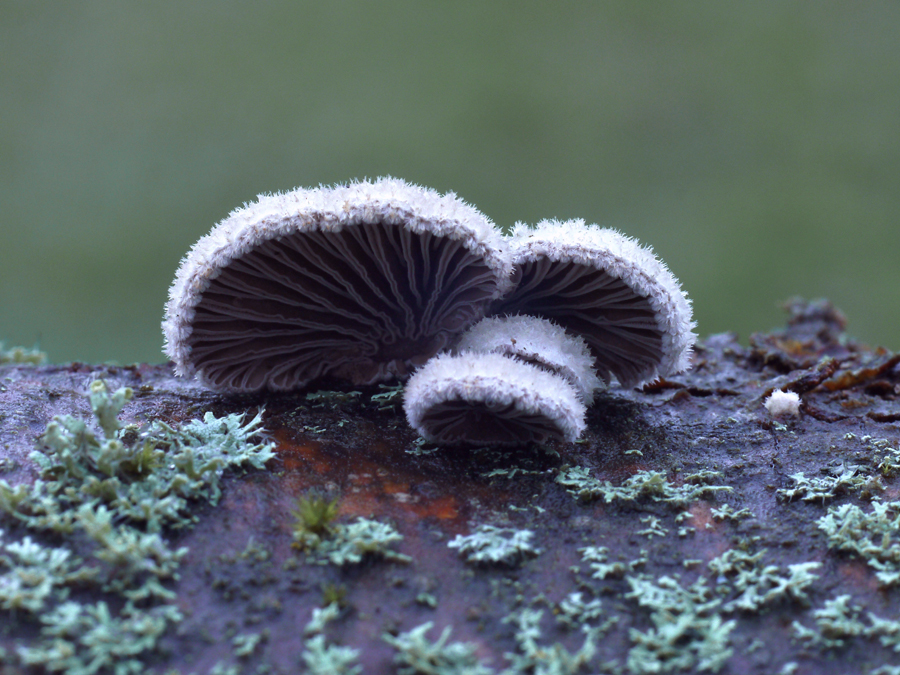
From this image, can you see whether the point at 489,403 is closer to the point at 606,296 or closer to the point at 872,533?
the point at 606,296

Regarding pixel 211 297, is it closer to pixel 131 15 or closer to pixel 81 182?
pixel 81 182

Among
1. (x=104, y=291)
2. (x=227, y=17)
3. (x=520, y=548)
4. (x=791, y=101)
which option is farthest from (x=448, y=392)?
(x=227, y=17)

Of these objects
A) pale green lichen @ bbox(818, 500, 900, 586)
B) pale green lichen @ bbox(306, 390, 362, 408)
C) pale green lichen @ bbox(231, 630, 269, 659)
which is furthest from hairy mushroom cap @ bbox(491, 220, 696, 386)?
pale green lichen @ bbox(231, 630, 269, 659)

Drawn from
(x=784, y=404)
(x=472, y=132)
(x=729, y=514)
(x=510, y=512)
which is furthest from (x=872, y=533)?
(x=472, y=132)

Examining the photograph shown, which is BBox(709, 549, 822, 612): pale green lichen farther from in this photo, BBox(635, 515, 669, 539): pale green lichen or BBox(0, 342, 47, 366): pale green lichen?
BBox(0, 342, 47, 366): pale green lichen

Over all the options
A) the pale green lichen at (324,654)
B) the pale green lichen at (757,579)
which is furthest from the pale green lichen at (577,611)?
the pale green lichen at (324,654)

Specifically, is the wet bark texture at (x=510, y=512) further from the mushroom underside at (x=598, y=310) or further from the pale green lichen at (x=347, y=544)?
the mushroom underside at (x=598, y=310)
